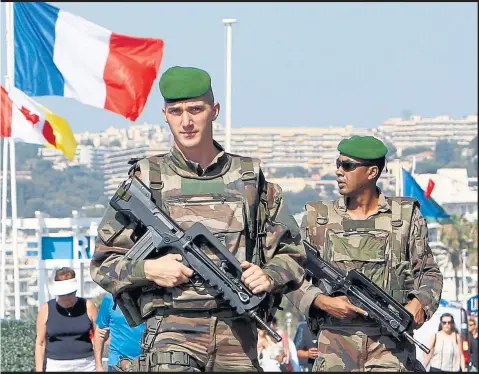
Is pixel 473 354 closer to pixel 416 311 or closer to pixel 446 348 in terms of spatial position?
pixel 446 348

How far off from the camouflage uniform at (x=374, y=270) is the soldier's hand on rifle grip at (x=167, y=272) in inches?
100

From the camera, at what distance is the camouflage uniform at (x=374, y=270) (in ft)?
29.2

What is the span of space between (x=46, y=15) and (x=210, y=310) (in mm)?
15786

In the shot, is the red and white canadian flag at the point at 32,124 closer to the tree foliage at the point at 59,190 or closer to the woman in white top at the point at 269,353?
the tree foliage at the point at 59,190

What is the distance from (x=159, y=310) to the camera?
6.71 meters

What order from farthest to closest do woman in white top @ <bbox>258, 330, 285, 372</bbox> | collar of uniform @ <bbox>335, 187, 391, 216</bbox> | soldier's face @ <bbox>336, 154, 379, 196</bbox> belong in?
woman in white top @ <bbox>258, 330, 285, 372</bbox>, soldier's face @ <bbox>336, 154, 379, 196</bbox>, collar of uniform @ <bbox>335, 187, 391, 216</bbox>

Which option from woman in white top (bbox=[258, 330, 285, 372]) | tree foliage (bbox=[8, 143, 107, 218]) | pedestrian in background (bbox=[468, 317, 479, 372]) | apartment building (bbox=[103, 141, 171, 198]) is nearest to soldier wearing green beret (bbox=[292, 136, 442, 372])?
woman in white top (bbox=[258, 330, 285, 372])

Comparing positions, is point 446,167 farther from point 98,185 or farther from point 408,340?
point 408,340

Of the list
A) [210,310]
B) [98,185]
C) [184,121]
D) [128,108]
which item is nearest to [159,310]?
[210,310]

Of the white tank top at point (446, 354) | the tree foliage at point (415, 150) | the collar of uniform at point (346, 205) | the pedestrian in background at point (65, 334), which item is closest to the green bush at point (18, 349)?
the pedestrian in background at point (65, 334)

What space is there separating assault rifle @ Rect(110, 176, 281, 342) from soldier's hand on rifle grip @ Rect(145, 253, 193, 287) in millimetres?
121

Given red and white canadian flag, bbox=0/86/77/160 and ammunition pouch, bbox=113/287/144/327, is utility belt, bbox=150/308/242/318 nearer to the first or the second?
ammunition pouch, bbox=113/287/144/327

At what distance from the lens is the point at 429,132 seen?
620 feet

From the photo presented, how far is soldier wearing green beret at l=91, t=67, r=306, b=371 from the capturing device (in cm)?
662
